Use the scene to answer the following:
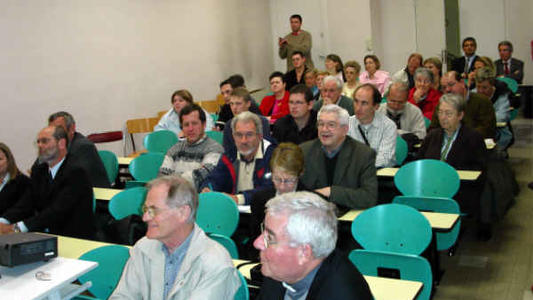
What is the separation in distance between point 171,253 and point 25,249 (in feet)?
2.66

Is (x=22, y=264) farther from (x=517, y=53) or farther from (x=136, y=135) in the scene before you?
(x=517, y=53)

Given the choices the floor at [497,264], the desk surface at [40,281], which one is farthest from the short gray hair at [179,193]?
the floor at [497,264]

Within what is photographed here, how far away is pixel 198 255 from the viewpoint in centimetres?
246

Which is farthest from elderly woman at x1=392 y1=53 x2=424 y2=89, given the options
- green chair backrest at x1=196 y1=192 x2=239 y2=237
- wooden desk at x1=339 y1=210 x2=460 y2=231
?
green chair backrest at x1=196 y1=192 x2=239 y2=237

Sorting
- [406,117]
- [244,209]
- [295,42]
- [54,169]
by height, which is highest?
[295,42]

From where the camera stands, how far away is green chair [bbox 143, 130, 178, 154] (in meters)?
6.62

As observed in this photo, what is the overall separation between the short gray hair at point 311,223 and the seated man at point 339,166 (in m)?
1.73

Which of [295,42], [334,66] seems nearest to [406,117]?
[334,66]

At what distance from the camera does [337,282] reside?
1.92 meters

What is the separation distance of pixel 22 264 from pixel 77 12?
5408 mm

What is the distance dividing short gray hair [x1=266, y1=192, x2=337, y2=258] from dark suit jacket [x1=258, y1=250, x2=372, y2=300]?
0.05m

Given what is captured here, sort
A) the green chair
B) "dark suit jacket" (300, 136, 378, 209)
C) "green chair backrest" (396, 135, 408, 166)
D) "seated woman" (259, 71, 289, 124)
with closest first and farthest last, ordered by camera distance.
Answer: "dark suit jacket" (300, 136, 378, 209)
"green chair backrest" (396, 135, 408, 166)
the green chair
"seated woman" (259, 71, 289, 124)

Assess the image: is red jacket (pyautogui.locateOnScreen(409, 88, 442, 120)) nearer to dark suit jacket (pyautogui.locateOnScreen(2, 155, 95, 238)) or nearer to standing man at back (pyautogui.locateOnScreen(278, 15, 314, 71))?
standing man at back (pyautogui.locateOnScreen(278, 15, 314, 71))

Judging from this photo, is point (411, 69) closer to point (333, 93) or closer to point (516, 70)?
point (516, 70)
